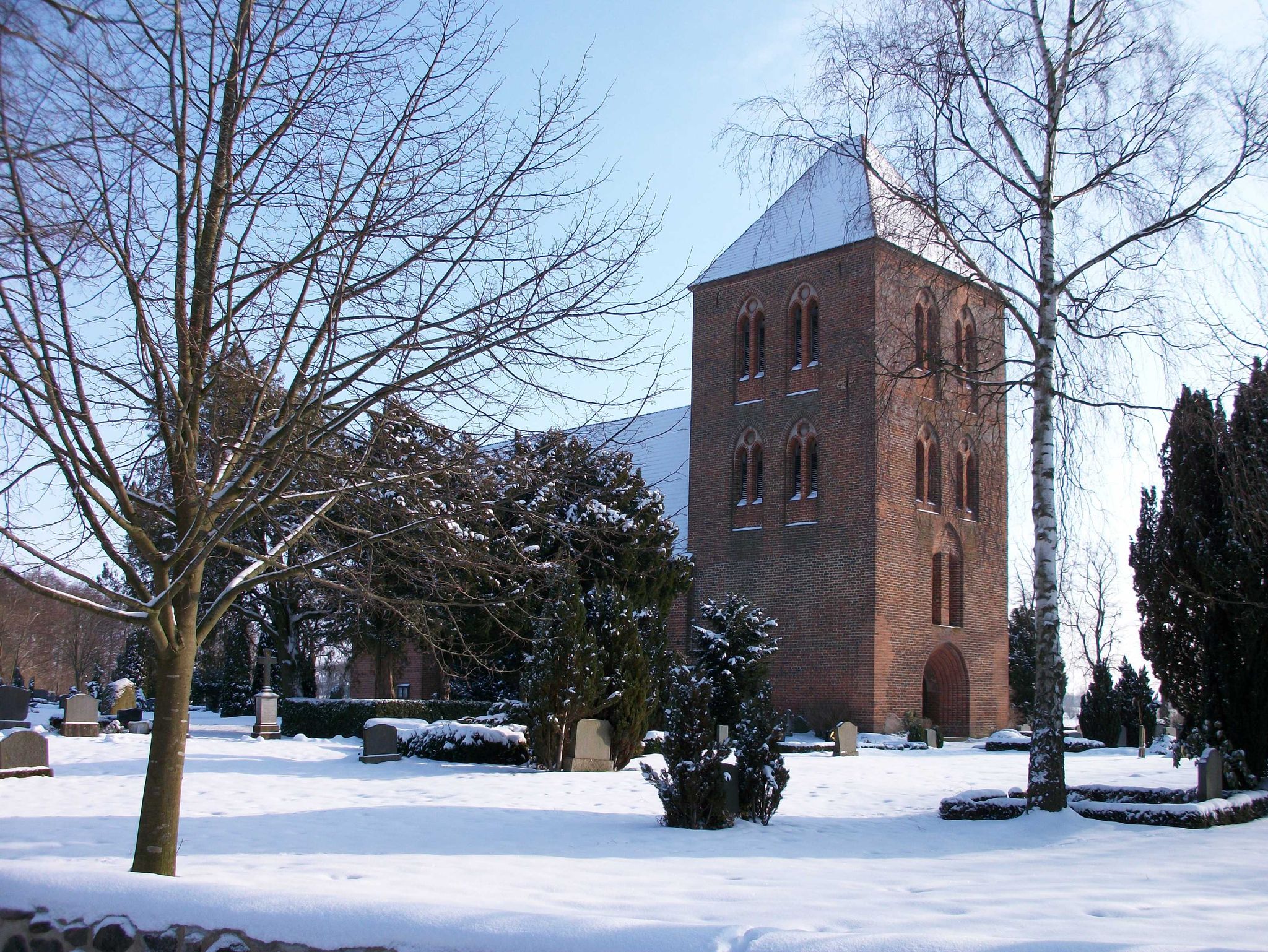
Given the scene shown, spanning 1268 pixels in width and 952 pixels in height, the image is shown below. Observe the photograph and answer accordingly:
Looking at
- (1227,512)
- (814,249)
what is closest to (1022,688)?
(814,249)

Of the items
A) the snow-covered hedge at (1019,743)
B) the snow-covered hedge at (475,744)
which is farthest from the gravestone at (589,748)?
the snow-covered hedge at (1019,743)

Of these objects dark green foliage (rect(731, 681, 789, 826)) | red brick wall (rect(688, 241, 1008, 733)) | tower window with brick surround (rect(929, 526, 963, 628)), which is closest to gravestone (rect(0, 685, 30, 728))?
dark green foliage (rect(731, 681, 789, 826))

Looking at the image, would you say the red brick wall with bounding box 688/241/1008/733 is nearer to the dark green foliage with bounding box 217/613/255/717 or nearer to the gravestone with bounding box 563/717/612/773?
the gravestone with bounding box 563/717/612/773

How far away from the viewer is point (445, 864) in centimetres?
802

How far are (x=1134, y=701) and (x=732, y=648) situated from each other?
15.8m

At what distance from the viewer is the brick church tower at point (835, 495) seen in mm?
27172

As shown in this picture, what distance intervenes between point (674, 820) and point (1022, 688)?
1264 inches

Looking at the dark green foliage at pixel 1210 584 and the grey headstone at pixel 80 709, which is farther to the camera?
the grey headstone at pixel 80 709

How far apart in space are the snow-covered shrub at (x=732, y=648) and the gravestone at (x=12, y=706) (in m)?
13.2

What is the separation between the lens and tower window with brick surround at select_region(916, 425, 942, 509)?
2928cm

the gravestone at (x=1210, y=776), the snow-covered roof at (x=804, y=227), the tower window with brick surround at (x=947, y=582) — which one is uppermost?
the snow-covered roof at (x=804, y=227)

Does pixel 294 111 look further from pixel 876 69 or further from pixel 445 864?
pixel 876 69

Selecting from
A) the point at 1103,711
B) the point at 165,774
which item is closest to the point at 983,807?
the point at 165,774

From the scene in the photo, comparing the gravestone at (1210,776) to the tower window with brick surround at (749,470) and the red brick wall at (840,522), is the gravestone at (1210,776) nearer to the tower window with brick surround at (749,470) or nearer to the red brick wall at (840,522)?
the red brick wall at (840,522)
